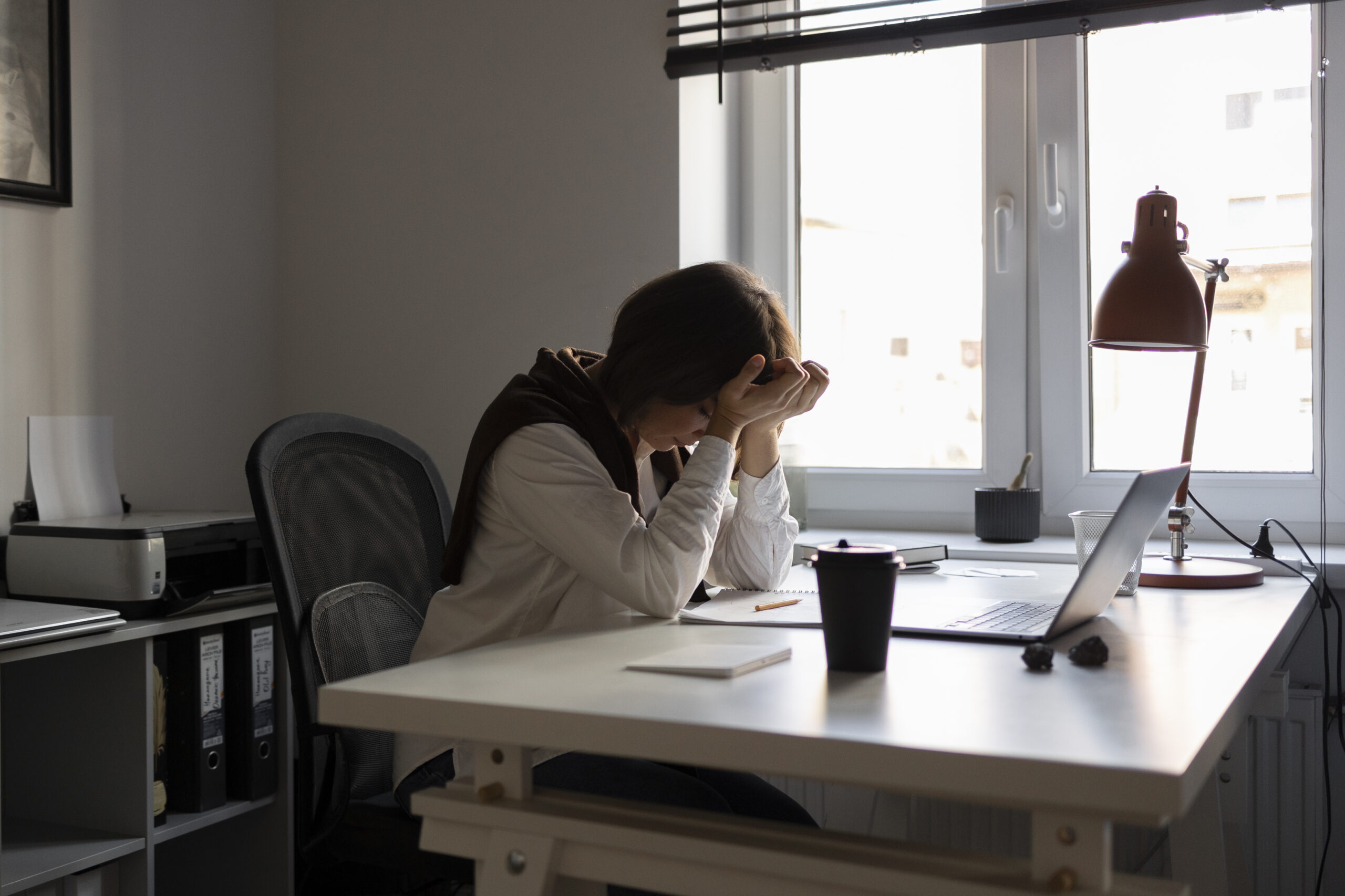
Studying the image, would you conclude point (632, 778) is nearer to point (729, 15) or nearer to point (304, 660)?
point (304, 660)

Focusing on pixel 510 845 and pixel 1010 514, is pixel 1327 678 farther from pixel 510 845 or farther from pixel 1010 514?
pixel 510 845

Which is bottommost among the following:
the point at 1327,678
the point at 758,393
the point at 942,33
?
the point at 1327,678

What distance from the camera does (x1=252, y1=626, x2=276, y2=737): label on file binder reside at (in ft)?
6.25

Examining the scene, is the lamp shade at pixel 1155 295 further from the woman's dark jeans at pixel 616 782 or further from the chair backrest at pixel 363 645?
the chair backrest at pixel 363 645

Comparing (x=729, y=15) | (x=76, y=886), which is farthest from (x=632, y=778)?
(x=729, y=15)

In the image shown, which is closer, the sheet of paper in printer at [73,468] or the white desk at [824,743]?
the white desk at [824,743]

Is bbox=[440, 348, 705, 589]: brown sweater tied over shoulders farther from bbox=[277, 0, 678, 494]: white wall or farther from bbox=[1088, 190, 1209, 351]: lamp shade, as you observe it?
bbox=[277, 0, 678, 494]: white wall

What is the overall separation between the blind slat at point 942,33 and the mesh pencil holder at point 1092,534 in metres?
0.96

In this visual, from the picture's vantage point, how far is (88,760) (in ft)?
5.68

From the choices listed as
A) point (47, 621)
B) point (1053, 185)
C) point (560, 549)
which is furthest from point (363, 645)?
point (1053, 185)

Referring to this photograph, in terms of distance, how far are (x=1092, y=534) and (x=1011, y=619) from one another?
346mm

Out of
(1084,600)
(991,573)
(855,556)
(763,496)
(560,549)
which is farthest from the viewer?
(991,573)

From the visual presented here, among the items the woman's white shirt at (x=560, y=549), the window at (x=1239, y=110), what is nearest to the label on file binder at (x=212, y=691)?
the woman's white shirt at (x=560, y=549)

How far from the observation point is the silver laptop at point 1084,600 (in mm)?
1087
